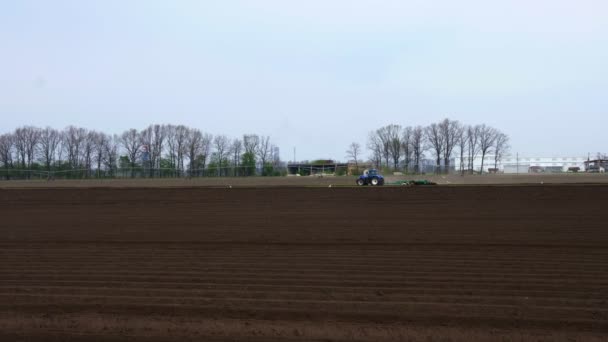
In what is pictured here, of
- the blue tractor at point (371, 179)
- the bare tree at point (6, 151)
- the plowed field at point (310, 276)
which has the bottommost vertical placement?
the plowed field at point (310, 276)

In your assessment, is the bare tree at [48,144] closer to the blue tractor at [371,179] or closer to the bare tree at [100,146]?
the bare tree at [100,146]

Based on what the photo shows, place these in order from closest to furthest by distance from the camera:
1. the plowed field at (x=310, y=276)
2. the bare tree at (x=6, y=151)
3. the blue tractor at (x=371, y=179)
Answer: the plowed field at (x=310, y=276) → the blue tractor at (x=371, y=179) → the bare tree at (x=6, y=151)

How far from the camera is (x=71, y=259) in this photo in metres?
11.4

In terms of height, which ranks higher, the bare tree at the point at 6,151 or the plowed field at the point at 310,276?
the bare tree at the point at 6,151

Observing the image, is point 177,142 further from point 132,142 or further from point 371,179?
point 371,179

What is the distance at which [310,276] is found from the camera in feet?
30.4

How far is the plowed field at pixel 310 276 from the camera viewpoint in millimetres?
6559

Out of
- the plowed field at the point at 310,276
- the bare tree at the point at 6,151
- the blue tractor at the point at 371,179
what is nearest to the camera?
the plowed field at the point at 310,276

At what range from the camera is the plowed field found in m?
6.56

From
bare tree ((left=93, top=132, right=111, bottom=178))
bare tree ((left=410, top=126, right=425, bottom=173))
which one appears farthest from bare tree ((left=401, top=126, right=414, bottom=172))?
bare tree ((left=93, top=132, right=111, bottom=178))

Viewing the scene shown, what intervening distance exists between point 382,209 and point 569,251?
1066 cm

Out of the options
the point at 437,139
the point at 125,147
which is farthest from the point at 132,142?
the point at 437,139

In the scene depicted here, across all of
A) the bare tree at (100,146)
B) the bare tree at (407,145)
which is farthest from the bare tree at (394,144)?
the bare tree at (100,146)

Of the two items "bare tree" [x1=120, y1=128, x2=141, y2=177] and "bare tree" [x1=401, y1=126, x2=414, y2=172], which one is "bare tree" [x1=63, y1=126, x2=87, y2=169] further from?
"bare tree" [x1=401, y1=126, x2=414, y2=172]
